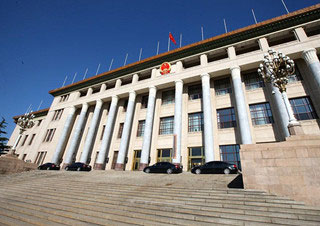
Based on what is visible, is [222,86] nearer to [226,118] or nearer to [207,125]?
[226,118]

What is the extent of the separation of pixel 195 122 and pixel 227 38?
1199cm

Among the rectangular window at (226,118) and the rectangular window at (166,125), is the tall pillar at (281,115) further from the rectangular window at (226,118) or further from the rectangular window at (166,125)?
the rectangular window at (166,125)

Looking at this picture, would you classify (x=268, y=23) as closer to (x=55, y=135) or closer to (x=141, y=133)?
(x=141, y=133)

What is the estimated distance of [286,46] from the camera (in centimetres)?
1670

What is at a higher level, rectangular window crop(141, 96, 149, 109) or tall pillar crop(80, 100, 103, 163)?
rectangular window crop(141, 96, 149, 109)

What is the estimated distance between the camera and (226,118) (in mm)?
18203

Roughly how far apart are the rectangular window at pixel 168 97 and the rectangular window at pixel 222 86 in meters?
6.43

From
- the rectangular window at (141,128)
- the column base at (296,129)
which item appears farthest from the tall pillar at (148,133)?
the column base at (296,129)

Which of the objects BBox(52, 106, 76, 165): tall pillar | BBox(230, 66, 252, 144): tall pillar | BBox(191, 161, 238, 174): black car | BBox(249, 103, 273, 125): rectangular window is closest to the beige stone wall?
BBox(191, 161, 238, 174): black car

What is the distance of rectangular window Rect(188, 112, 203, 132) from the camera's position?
19125 mm

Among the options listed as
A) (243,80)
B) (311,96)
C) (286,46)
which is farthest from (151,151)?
(286,46)

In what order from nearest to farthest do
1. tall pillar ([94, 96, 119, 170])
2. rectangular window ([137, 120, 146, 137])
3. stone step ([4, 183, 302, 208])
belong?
stone step ([4, 183, 302, 208]), tall pillar ([94, 96, 119, 170]), rectangular window ([137, 120, 146, 137])

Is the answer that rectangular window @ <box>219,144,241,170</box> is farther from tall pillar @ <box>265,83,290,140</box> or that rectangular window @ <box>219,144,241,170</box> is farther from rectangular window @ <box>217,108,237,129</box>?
tall pillar @ <box>265,83,290,140</box>

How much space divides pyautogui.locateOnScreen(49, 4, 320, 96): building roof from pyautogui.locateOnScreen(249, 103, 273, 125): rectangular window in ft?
30.1
